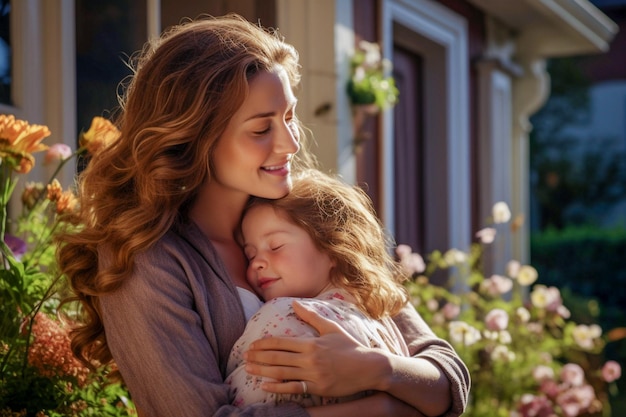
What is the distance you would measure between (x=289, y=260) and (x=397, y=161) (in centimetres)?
445

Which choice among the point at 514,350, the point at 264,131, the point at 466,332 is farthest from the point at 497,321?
the point at 264,131

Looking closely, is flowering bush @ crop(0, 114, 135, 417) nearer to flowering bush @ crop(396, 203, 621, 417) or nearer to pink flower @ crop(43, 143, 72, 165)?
pink flower @ crop(43, 143, 72, 165)

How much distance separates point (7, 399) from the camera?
7.61 feet

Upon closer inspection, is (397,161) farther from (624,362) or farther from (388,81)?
(624,362)

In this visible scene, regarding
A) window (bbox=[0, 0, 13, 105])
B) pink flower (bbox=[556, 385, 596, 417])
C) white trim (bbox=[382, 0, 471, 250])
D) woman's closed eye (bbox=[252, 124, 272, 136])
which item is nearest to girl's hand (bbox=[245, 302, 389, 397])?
woman's closed eye (bbox=[252, 124, 272, 136])

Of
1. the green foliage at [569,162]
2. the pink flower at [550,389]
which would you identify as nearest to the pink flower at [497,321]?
the pink flower at [550,389]

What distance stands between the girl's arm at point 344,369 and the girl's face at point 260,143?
1.05 ft

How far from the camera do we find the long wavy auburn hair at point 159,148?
2186mm

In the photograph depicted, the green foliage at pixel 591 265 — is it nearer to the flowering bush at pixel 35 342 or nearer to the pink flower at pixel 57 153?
the pink flower at pixel 57 153

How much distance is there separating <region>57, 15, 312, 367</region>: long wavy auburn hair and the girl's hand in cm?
34

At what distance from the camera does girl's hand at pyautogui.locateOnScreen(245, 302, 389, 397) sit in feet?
6.79

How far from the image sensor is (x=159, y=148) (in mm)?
2213

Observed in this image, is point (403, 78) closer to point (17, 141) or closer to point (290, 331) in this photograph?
point (17, 141)

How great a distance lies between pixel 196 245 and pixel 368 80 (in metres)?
2.93
